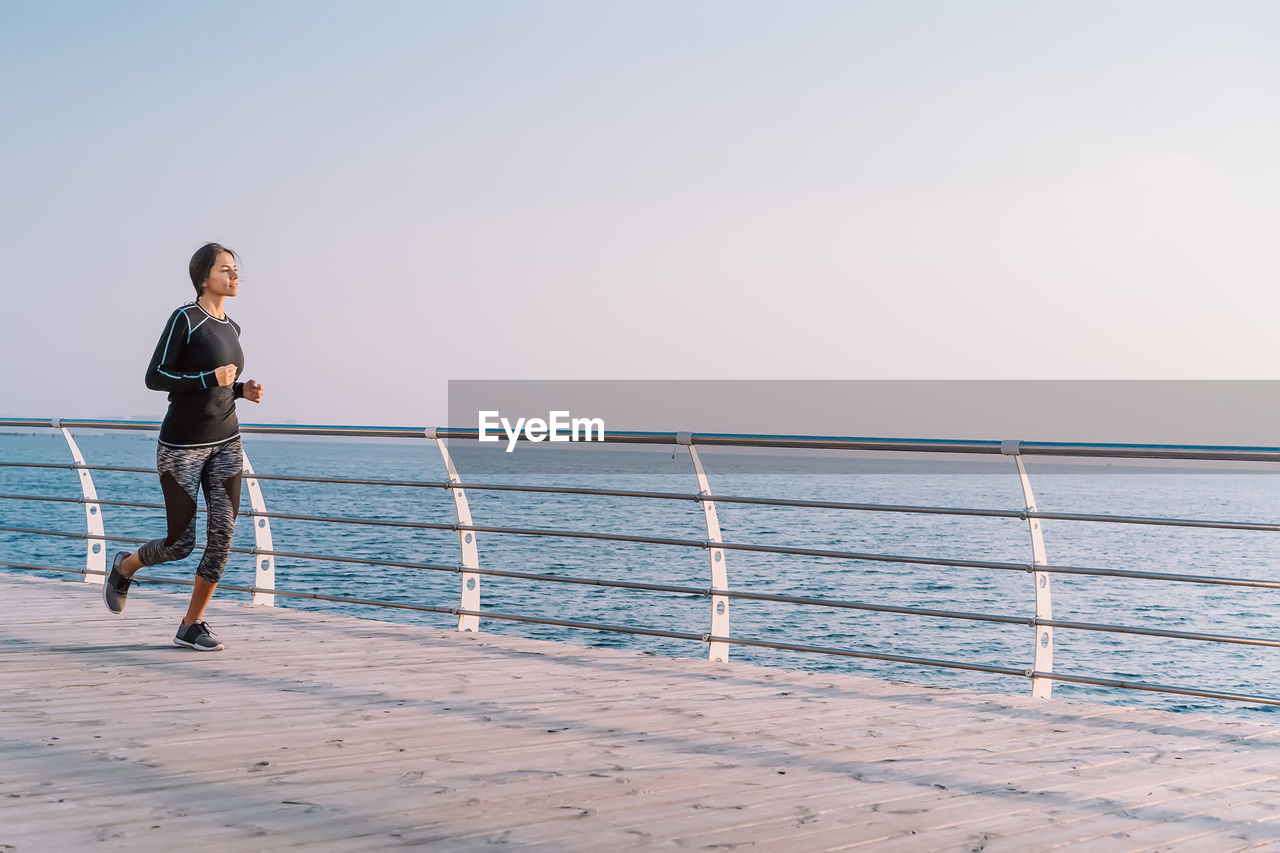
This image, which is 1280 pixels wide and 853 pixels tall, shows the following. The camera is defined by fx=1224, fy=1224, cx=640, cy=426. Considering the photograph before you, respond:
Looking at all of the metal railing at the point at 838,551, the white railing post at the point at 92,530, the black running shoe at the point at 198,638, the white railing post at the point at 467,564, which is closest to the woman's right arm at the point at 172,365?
the metal railing at the point at 838,551

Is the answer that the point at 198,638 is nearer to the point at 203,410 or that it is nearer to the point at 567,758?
the point at 203,410

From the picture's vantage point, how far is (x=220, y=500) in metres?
4.95

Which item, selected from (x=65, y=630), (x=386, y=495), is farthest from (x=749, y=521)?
(x=65, y=630)

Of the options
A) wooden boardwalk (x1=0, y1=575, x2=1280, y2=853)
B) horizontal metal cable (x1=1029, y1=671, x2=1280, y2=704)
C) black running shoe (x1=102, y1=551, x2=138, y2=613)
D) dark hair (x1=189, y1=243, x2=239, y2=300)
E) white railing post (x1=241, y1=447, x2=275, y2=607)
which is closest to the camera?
wooden boardwalk (x1=0, y1=575, x2=1280, y2=853)

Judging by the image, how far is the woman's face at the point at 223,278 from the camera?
191 inches

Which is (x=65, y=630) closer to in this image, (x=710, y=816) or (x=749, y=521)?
(x=710, y=816)

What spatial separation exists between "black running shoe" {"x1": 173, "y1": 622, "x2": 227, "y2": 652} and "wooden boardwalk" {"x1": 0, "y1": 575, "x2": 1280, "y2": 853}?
0.08m

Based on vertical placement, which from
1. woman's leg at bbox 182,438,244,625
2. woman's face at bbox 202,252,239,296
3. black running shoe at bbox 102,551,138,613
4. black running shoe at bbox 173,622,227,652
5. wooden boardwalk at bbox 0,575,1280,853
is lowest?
wooden boardwalk at bbox 0,575,1280,853

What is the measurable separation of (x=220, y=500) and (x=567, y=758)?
219 centimetres

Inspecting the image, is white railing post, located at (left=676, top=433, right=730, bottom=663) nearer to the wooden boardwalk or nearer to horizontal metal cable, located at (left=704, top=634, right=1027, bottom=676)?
horizontal metal cable, located at (left=704, top=634, right=1027, bottom=676)

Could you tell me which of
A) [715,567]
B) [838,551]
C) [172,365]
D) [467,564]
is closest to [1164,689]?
[838,551]

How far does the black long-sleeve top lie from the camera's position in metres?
4.76

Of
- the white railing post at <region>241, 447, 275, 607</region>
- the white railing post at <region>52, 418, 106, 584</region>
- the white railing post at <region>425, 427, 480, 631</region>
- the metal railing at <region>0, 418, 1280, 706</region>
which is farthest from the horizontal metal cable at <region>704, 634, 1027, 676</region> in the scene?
the white railing post at <region>52, 418, 106, 584</region>

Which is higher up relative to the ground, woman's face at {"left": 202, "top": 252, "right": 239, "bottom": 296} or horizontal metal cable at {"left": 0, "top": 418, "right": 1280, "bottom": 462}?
woman's face at {"left": 202, "top": 252, "right": 239, "bottom": 296}
